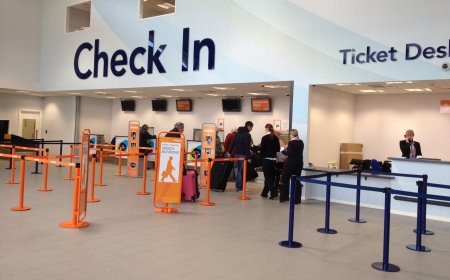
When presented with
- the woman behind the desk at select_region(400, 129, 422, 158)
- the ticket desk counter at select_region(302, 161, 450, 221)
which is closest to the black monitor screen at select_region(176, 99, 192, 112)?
the ticket desk counter at select_region(302, 161, 450, 221)

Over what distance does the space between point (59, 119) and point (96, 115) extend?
62.3 inches

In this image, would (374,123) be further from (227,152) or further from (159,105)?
(159,105)

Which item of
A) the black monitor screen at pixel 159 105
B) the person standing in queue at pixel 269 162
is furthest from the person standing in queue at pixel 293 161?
the black monitor screen at pixel 159 105

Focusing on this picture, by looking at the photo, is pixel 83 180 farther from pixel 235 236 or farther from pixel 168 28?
pixel 168 28

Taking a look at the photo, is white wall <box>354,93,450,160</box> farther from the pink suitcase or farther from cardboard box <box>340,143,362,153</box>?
the pink suitcase

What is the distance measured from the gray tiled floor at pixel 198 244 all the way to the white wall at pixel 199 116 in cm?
541

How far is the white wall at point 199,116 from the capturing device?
1302 centimetres

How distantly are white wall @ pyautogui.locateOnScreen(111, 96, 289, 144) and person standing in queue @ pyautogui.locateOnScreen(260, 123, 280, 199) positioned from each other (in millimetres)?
3216

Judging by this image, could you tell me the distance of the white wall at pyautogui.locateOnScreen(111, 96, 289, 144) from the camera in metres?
13.0

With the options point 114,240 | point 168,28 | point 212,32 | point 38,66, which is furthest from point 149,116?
point 114,240

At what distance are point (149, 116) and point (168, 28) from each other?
218 inches

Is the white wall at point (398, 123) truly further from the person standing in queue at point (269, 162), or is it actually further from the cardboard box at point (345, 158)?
the person standing in queue at point (269, 162)

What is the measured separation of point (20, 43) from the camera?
15227mm

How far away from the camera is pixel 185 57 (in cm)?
1120
